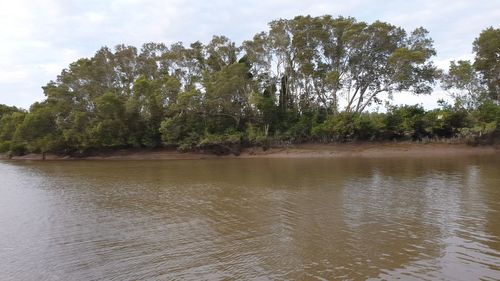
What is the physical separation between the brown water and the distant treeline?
2005cm

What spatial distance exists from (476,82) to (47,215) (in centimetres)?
3623

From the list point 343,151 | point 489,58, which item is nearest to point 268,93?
point 343,151

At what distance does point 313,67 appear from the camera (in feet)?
139

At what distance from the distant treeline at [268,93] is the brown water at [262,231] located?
20053 mm

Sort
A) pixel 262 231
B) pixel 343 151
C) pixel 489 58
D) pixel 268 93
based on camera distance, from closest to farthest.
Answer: pixel 262 231, pixel 489 58, pixel 343 151, pixel 268 93

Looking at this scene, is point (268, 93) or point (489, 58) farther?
point (268, 93)

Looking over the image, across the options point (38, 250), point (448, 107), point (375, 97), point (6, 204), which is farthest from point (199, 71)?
point (38, 250)

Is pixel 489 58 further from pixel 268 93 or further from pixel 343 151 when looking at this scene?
pixel 268 93

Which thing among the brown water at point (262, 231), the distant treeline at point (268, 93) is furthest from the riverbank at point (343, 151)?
the brown water at point (262, 231)

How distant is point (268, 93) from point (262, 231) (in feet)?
118

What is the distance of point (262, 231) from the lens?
34.9 feet

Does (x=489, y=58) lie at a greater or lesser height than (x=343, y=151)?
greater

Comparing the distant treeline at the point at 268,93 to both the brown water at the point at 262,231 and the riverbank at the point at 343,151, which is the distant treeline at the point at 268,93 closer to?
the riverbank at the point at 343,151

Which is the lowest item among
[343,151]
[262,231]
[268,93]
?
[262,231]
